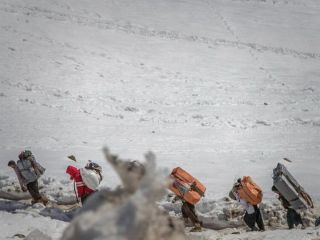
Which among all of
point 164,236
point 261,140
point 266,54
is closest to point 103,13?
point 266,54

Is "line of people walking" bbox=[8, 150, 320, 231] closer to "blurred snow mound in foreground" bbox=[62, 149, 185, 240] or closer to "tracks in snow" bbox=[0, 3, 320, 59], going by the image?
"blurred snow mound in foreground" bbox=[62, 149, 185, 240]

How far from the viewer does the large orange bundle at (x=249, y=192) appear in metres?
8.85

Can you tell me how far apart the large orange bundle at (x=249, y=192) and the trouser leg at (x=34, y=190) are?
14.1ft

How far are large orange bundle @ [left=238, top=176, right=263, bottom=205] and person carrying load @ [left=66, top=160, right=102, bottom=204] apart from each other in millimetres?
2798

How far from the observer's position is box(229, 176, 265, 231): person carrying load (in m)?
8.88

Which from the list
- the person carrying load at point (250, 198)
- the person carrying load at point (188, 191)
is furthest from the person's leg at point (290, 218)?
the person carrying load at point (188, 191)

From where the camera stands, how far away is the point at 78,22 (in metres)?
26.6

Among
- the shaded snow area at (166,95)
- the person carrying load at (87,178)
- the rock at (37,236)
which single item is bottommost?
the shaded snow area at (166,95)

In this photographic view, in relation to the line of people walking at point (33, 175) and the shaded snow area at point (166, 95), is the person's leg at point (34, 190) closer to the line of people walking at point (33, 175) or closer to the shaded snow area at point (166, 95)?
the line of people walking at point (33, 175)

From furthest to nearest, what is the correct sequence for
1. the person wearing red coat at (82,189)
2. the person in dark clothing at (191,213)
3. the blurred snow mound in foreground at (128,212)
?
1. the person in dark clothing at (191,213)
2. the person wearing red coat at (82,189)
3. the blurred snow mound in foreground at (128,212)

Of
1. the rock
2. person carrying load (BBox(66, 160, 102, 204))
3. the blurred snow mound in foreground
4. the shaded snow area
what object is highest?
the blurred snow mound in foreground

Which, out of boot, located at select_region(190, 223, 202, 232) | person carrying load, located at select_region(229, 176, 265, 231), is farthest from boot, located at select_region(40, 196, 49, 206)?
person carrying load, located at select_region(229, 176, 265, 231)

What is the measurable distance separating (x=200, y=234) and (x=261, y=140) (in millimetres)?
9317

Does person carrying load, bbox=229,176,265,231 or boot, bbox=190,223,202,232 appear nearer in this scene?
person carrying load, bbox=229,176,265,231
